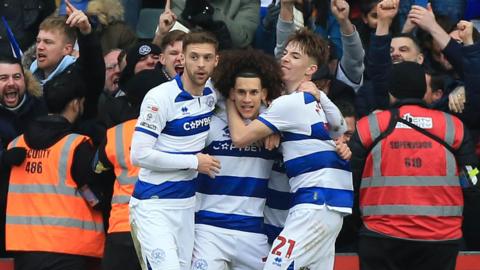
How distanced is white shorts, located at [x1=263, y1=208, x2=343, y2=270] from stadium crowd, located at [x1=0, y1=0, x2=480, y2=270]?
1 centimetres

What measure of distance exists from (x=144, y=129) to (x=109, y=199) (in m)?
1.64

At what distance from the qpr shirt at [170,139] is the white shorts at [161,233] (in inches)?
3.6

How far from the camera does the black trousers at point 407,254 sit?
988cm

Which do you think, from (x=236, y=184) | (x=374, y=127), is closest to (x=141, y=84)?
(x=236, y=184)

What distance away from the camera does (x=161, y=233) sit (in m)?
9.03

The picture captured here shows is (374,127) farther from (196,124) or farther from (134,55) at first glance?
(134,55)

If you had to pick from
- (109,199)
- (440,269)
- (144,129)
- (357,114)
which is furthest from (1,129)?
(440,269)

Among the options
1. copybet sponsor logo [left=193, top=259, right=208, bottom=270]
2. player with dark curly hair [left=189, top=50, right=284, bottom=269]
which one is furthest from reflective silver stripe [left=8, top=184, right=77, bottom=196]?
copybet sponsor logo [left=193, top=259, right=208, bottom=270]

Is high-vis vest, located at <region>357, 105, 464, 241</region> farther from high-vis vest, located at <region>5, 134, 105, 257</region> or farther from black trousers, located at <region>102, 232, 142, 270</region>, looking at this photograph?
high-vis vest, located at <region>5, 134, 105, 257</region>

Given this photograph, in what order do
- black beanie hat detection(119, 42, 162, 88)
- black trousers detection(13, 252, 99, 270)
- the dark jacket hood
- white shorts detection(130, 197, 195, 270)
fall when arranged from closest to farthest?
1. white shorts detection(130, 197, 195, 270)
2. black trousers detection(13, 252, 99, 270)
3. the dark jacket hood
4. black beanie hat detection(119, 42, 162, 88)

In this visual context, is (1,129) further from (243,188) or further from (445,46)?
(445,46)

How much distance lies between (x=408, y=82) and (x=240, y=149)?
159 centimetres

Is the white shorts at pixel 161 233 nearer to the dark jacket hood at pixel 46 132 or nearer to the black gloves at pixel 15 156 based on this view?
the dark jacket hood at pixel 46 132

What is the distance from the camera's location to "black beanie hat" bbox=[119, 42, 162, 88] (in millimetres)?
11219
